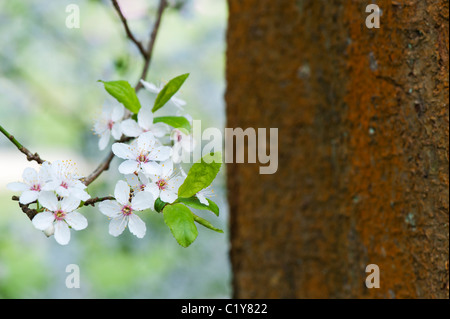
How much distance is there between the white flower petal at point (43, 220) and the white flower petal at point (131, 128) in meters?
0.12

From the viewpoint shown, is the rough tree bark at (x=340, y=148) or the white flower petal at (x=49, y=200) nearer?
the white flower petal at (x=49, y=200)

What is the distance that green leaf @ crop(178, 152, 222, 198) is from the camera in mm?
401

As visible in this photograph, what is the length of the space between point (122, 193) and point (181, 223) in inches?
2.2

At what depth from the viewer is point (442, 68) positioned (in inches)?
30.2

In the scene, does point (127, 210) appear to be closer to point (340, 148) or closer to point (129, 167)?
point (129, 167)

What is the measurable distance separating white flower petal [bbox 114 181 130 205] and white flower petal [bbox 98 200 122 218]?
0.01 meters

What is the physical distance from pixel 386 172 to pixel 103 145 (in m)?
0.49

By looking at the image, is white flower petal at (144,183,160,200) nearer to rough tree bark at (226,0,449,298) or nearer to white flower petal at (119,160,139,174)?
white flower petal at (119,160,139,174)

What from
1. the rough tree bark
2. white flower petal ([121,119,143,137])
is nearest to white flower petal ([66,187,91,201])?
white flower petal ([121,119,143,137])

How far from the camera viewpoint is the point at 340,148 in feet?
2.79

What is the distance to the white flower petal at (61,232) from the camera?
1.28ft

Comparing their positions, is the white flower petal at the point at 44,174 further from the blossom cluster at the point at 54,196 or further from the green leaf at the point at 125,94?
the green leaf at the point at 125,94

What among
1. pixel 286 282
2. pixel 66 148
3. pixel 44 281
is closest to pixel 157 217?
pixel 44 281

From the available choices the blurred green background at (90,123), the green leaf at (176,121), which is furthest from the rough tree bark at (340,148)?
the blurred green background at (90,123)
